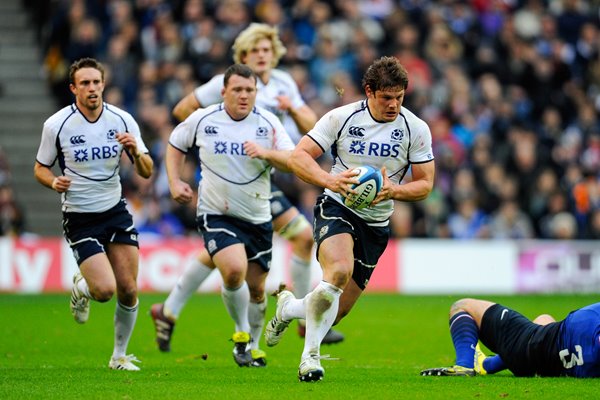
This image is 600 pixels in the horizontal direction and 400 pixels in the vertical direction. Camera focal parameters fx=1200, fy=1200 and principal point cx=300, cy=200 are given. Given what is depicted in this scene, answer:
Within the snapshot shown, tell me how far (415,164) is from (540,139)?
596 inches

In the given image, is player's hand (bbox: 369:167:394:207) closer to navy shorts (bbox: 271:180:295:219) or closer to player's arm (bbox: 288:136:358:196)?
player's arm (bbox: 288:136:358:196)

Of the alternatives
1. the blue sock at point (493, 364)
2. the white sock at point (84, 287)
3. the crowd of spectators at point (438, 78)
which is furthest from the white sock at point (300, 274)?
the crowd of spectators at point (438, 78)

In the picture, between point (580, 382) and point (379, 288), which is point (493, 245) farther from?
point (580, 382)

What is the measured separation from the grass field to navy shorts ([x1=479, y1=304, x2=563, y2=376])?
14 cm

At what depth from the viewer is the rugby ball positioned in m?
9.80

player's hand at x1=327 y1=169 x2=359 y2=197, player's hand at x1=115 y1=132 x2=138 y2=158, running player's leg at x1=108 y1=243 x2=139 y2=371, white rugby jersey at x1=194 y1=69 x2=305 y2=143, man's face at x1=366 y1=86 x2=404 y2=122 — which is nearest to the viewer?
player's hand at x1=327 y1=169 x2=359 y2=197

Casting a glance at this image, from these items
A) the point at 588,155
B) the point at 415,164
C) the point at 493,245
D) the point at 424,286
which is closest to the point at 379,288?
the point at 424,286

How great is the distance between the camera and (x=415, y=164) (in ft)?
34.3

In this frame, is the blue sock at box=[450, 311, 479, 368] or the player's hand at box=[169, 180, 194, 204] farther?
the player's hand at box=[169, 180, 194, 204]

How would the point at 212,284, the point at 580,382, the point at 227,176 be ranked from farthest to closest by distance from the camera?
the point at 212,284 → the point at 227,176 → the point at 580,382

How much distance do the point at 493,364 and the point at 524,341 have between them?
2.48 ft

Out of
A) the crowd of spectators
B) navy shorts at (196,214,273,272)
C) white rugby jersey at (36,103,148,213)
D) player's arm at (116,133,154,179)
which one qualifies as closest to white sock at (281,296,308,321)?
navy shorts at (196,214,273,272)

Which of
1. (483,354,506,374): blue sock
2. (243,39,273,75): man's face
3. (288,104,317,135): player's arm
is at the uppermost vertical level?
(243,39,273,75): man's face

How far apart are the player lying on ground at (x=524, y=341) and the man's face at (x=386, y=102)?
172 cm
